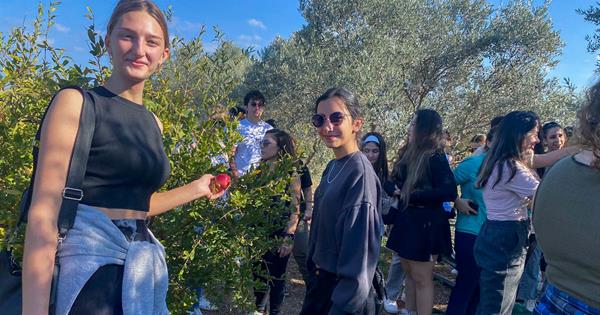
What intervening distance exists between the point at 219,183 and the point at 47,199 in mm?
838

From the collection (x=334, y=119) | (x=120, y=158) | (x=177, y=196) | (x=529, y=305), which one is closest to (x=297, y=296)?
(x=529, y=305)

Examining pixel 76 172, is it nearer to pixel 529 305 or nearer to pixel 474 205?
pixel 474 205

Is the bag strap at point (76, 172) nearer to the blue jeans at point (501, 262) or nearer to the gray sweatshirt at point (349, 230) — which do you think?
the gray sweatshirt at point (349, 230)

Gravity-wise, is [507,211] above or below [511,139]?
below

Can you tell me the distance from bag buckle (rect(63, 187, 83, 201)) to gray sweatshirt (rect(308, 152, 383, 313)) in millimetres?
1370

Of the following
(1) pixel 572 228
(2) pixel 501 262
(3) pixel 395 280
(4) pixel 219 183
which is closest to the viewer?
(1) pixel 572 228

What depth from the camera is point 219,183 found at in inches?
79.5

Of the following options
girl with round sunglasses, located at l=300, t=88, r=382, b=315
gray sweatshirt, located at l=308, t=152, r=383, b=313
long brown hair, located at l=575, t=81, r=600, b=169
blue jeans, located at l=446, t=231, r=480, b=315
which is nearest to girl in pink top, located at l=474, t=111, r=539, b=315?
blue jeans, located at l=446, t=231, r=480, b=315

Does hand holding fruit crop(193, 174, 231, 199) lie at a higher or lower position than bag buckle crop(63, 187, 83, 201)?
higher

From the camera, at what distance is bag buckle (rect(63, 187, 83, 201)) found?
4.17 ft

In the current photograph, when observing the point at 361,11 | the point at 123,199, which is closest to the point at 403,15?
the point at 361,11

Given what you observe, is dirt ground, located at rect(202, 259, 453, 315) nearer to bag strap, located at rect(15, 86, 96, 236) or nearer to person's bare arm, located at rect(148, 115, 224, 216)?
person's bare arm, located at rect(148, 115, 224, 216)

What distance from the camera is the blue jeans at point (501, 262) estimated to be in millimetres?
3652

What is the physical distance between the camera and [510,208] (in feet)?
12.4
